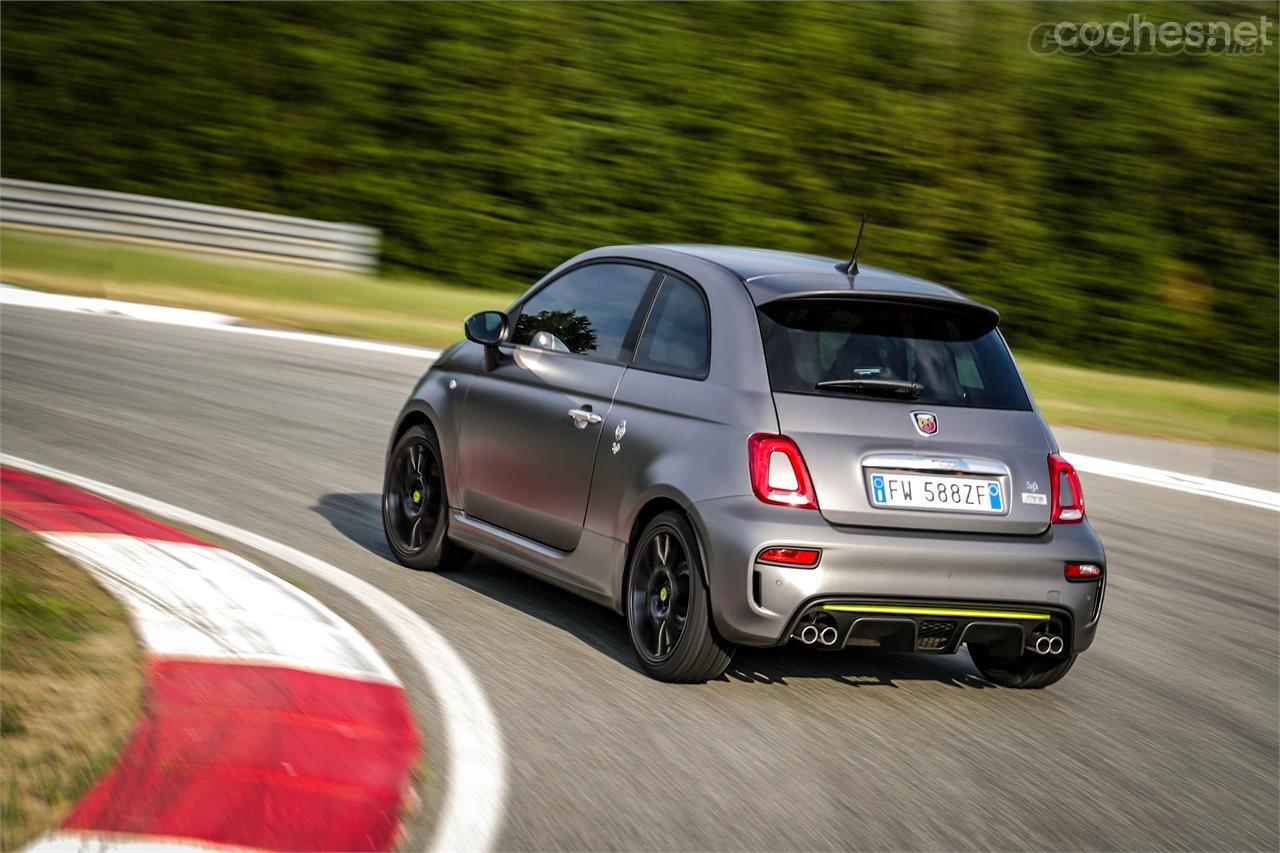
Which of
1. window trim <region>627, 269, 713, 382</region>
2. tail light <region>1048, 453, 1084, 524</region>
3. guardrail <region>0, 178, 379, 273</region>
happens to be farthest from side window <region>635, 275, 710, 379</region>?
guardrail <region>0, 178, 379, 273</region>

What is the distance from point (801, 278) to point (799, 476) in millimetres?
935

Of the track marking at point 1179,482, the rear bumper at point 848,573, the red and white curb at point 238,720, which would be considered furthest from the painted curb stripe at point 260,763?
the track marking at point 1179,482

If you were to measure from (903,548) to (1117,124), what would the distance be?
56.3ft

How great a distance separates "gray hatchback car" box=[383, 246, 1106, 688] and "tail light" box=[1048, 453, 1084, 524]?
12mm

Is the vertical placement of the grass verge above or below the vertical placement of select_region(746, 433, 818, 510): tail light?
below

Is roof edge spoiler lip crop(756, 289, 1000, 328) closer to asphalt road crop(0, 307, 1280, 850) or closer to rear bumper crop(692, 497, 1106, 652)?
rear bumper crop(692, 497, 1106, 652)

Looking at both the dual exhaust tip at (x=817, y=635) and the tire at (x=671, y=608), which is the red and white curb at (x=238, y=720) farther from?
the dual exhaust tip at (x=817, y=635)

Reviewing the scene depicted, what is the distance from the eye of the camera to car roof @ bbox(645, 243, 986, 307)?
601 cm

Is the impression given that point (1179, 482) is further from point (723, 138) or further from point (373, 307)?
point (373, 307)

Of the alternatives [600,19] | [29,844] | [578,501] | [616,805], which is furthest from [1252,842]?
[600,19]

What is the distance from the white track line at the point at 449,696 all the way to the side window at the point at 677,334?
1.40 meters

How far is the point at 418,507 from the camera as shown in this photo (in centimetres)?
765

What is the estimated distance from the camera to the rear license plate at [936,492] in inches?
223

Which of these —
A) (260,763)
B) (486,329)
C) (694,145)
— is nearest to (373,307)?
(694,145)
